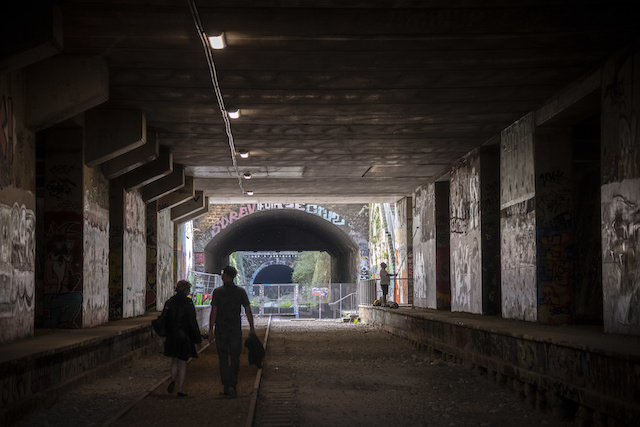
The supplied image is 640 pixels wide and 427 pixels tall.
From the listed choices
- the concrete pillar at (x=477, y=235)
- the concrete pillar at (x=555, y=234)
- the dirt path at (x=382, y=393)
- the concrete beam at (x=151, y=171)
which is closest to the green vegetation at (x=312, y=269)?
the concrete pillar at (x=477, y=235)

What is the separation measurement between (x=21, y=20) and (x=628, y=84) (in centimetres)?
759

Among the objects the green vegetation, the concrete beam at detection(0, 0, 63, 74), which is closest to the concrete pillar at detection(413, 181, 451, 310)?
the concrete beam at detection(0, 0, 63, 74)

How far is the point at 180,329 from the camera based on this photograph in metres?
9.84

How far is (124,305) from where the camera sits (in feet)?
58.5

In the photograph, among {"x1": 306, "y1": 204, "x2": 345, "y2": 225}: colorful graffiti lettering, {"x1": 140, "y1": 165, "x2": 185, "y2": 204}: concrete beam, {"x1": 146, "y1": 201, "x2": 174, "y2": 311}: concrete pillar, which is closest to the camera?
{"x1": 140, "y1": 165, "x2": 185, "y2": 204}: concrete beam

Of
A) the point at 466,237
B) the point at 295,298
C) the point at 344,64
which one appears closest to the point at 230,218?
the point at 295,298

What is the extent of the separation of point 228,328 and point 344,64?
414 cm

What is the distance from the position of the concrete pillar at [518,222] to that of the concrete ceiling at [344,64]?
0.50 metres

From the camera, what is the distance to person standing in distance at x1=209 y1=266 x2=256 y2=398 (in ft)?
32.2

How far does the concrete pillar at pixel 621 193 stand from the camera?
973 cm

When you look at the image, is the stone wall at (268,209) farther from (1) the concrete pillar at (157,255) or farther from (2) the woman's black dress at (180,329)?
(2) the woman's black dress at (180,329)

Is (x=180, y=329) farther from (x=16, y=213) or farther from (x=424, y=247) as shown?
(x=424, y=247)

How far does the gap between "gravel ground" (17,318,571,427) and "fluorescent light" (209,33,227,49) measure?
4.47 meters

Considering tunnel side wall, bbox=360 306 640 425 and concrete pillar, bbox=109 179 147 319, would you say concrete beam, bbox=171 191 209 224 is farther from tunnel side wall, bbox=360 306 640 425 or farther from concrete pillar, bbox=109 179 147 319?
tunnel side wall, bbox=360 306 640 425
